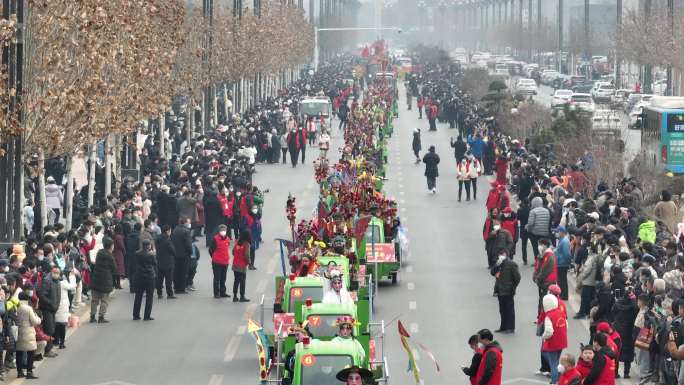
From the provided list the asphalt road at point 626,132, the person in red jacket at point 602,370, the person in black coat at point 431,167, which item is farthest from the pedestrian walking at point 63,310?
the person in black coat at point 431,167

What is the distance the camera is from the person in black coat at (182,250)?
103ft

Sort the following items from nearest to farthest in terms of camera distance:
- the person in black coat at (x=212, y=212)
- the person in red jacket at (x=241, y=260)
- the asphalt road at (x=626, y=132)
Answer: the person in red jacket at (x=241, y=260), the person in black coat at (x=212, y=212), the asphalt road at (x=626, y=132)

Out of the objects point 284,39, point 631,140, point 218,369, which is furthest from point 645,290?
point 284,39

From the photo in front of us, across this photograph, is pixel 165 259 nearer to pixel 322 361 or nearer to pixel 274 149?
pixel 322 361

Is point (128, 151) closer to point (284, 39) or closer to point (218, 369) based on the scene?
point (218, 369)

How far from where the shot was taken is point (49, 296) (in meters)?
25.0

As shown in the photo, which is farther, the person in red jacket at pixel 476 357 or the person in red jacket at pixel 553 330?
the person in red jacket at pixel 553 330

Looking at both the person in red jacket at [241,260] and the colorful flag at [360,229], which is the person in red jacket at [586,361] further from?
the person in red jacket at [241,260]

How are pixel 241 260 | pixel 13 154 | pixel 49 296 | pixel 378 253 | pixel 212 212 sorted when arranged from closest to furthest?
1. pixel 49 296
2. pixel 241 260
3. pixel 378 253
4. pixel 13 154
5. pixel 212 212

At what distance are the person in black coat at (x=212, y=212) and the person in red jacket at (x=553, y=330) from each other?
15429 millimetres

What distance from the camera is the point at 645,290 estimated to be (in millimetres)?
23891

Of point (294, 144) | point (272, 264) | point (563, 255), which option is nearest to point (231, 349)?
point (563, 255)

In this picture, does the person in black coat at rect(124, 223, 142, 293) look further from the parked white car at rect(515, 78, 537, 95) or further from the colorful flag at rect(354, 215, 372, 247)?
the parked white car at rect(515, 78, 537, 95)

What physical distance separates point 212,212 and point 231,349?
37.9 feet
